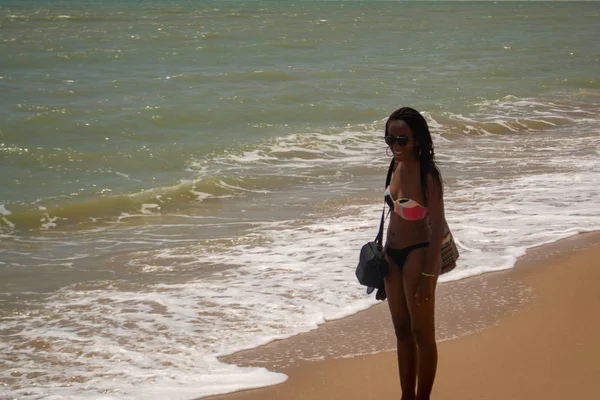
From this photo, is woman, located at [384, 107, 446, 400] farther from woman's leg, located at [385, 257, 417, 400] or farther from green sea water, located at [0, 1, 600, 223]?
green sea water, located at [0, 1, 600, 223]

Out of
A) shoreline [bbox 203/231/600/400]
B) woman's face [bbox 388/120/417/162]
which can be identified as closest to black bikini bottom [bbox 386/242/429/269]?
woman's face [bbox 388/120/417/162]

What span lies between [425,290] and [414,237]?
0.26m

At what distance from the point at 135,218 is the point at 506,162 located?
17.6ft

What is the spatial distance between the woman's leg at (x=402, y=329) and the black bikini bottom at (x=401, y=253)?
0.8 inches

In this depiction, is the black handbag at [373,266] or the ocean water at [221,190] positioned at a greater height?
the black handbag at [373,266]

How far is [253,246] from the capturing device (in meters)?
8.23

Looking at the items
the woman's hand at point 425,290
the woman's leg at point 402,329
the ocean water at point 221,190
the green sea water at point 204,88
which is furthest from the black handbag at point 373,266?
the green sea water at point 204,88

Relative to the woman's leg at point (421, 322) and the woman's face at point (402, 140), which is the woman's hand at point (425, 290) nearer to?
the woman's leg at point (421, 322)

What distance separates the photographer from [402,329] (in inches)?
165

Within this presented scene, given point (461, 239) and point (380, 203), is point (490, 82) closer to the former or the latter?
point (380, 203)

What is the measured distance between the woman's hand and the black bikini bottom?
0.14 m

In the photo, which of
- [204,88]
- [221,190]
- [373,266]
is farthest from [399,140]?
[204,88]

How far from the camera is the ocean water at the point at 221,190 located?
19.6ft

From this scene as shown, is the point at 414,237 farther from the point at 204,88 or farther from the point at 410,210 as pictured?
the point at 204,88
